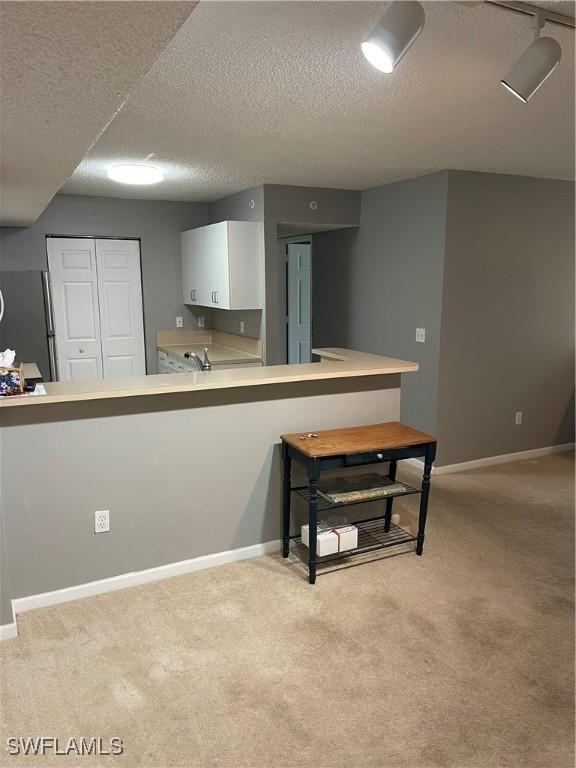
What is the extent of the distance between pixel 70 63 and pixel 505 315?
13.1 ft

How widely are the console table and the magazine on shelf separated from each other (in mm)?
35

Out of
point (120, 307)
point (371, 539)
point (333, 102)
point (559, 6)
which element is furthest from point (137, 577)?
point (120, 307)

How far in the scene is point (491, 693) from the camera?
82.7 inches

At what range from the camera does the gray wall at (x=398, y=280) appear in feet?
14.1

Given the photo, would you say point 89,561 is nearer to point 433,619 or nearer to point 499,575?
point 433,619

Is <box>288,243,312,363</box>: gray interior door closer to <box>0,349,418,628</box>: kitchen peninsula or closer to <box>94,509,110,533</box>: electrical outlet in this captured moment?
<box>0,349,418,628</box>: kitchen peninsula

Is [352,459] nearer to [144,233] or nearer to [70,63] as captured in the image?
[70,63]

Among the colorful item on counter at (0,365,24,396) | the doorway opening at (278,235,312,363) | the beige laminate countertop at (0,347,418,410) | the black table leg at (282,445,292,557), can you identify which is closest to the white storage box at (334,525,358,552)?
the black table leg at (282,445,292,557)

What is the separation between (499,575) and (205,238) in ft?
12.5

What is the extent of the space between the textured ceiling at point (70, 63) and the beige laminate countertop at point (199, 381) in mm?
999

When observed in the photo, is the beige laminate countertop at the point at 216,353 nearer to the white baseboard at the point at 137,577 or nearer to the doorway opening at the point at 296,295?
the doorway opening at the point at 296,295

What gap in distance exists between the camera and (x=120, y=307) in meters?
5.73

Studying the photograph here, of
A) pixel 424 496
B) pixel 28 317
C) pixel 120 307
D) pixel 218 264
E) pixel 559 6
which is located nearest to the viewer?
pixel 559 6

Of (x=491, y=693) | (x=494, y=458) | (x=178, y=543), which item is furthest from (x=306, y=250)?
(x=491, y=693)
